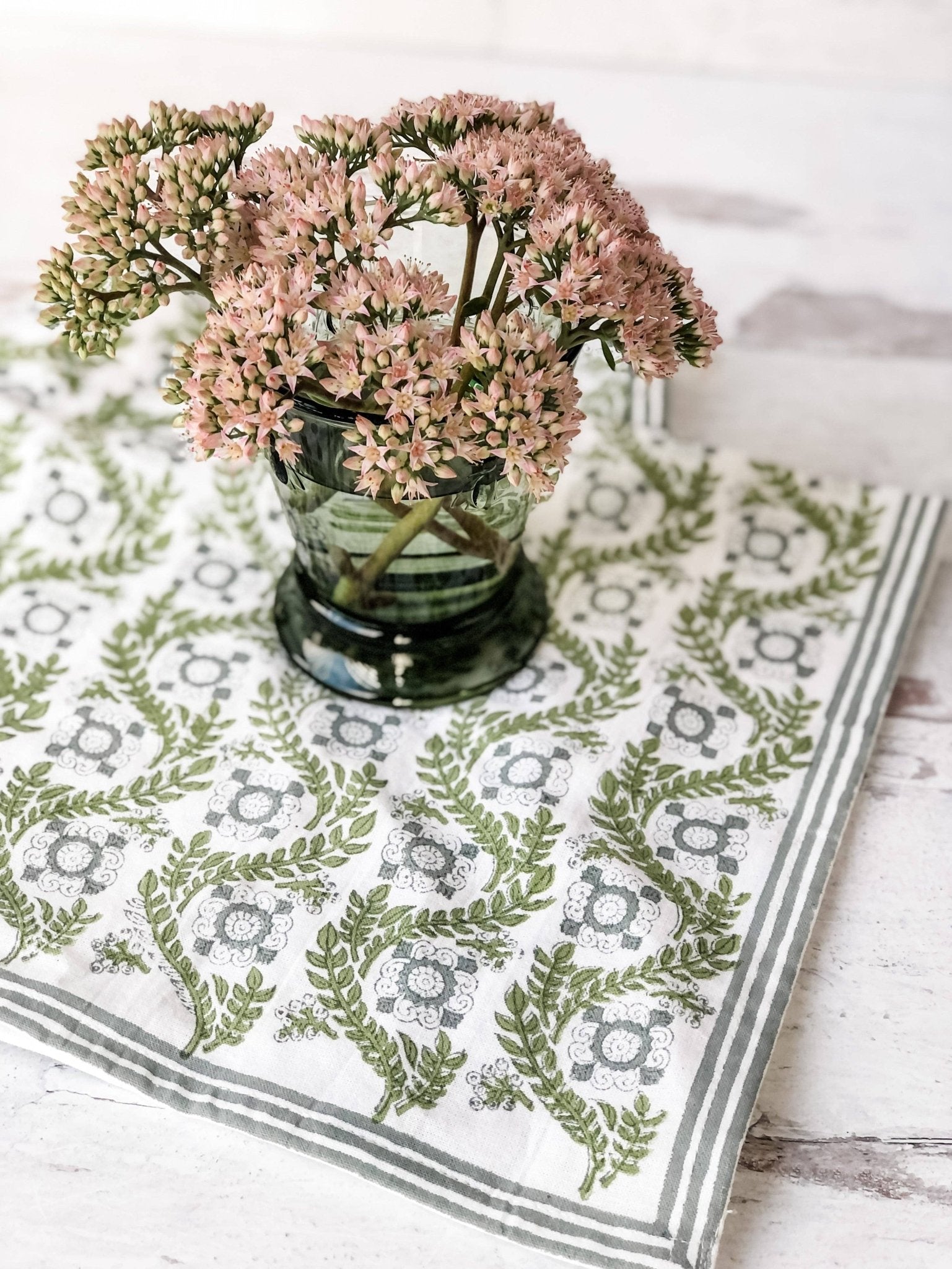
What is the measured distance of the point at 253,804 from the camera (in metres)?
0.81

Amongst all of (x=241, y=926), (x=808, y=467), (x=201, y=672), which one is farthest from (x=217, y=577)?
(x=808, y=467)

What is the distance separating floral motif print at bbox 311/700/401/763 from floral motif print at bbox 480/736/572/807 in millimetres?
69

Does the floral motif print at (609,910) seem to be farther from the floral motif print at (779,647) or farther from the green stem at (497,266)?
the green stem at (497,266)

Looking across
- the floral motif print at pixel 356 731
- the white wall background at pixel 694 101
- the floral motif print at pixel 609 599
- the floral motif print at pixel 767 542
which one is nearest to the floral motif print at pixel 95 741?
the floral motif print at pixel 356 731

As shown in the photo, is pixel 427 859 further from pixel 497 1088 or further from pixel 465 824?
pixel 497 1088

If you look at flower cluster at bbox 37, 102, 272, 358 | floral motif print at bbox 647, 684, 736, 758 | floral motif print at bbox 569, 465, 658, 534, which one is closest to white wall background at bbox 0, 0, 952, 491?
→ floral motif print at bbox 569, 465, 658, 534

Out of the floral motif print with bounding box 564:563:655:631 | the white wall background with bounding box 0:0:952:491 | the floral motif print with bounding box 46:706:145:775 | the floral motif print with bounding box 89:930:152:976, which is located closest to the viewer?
the floral motif print with bounding box 89:930:152:976

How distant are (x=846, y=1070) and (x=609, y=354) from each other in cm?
41

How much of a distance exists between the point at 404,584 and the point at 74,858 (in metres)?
0.26

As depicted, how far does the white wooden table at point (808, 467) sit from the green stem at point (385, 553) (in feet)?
1.06

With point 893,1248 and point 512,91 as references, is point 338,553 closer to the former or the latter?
point 893,1248

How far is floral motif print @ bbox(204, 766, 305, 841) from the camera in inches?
31.3

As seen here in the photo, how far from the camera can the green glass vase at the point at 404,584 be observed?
0.74m

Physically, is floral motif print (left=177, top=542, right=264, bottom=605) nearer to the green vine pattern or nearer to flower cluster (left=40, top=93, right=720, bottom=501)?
the green vine pattern
